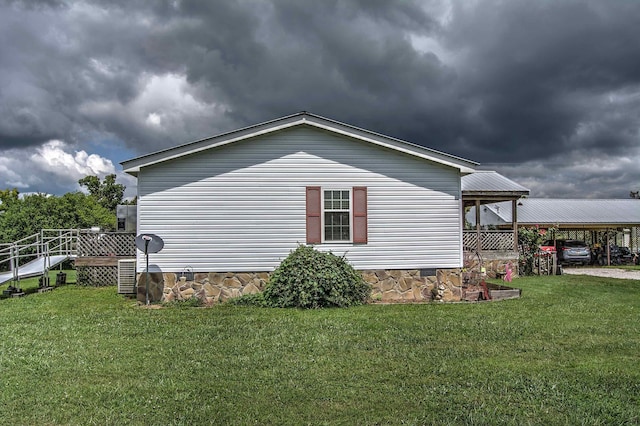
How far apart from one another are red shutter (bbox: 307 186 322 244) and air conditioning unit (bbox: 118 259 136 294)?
4.76 m

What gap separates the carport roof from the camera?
88.1 feet

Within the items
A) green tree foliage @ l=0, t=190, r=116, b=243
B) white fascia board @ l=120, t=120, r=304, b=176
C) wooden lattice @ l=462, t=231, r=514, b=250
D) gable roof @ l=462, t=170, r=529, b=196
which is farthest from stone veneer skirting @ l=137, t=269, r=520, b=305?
green tree foliage @ l=0, t=190, r=116, b=243

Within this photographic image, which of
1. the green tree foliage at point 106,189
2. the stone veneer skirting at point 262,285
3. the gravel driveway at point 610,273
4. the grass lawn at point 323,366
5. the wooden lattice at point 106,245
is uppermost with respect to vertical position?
the green tree foliage at point 106,189

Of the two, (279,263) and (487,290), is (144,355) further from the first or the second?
(487,290)

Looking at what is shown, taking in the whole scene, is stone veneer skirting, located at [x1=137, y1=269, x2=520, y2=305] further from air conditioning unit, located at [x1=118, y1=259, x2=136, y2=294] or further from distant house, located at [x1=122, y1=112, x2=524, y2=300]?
air conditioning unit, located at [x1=118, y1=259, x2=136, y2=294]

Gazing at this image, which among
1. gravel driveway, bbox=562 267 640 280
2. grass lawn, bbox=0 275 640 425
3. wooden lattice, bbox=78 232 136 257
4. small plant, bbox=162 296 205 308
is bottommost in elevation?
gravel driveway, bbox=562 267 640 280

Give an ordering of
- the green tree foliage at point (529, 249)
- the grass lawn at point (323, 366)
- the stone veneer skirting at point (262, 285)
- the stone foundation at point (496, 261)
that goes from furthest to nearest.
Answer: the green tree foliage at point (529, 249) < the stone foundation at point (496, 261) < the stone veneer skirting at point (262, 285) < the grass lawn at point (323, 366)

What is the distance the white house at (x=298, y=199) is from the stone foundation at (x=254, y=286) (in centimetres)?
17

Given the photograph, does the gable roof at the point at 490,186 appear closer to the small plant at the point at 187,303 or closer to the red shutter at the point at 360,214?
the red shutter at the point at 360,214

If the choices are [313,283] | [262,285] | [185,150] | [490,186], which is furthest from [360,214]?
[490,186]

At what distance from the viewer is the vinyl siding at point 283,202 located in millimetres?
11031

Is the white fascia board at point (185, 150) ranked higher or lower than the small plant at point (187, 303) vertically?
higher

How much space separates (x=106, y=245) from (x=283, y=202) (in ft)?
25.0

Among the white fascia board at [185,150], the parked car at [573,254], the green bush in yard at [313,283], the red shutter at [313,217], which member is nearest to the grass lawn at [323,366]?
the green bush in yard at [313,283]
